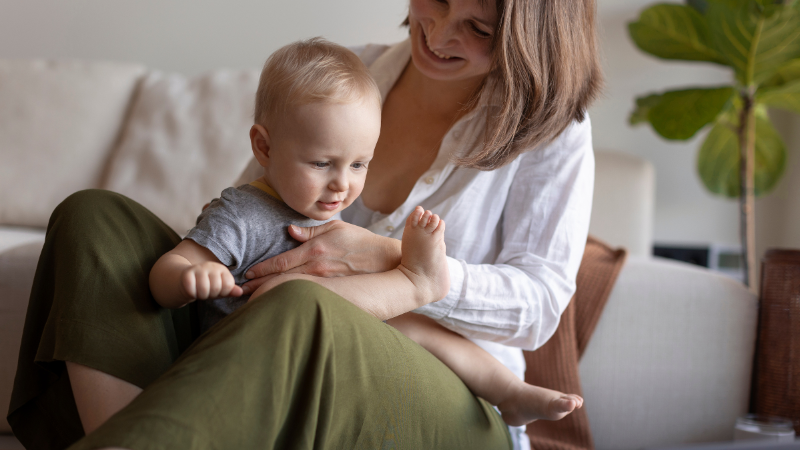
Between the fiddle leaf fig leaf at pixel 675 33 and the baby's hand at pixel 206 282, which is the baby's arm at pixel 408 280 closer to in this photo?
the baby's hand at pixel 206 282

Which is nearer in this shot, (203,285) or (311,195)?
(203,285)

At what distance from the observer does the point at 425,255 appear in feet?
2.60

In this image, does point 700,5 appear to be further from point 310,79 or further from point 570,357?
point 310,79

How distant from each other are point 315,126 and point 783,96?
1.74 m

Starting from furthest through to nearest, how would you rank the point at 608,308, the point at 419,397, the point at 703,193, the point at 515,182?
1. the point at 703,193
2. the point at 608,308
3. the point at 515,182
4. the point at 419,397

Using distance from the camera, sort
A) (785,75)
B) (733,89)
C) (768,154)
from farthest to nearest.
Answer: (768,154) < (785,75) < (733,89)

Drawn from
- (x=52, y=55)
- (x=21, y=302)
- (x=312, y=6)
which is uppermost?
(x=312, y=6)

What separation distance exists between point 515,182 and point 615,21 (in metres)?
1.53

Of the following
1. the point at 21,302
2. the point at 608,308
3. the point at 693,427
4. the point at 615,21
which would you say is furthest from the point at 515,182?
the point at 615,21

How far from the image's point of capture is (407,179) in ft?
3.53

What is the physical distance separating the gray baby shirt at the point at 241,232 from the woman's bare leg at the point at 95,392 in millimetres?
177

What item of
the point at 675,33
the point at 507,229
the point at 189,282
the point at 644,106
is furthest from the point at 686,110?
the point at 189,282

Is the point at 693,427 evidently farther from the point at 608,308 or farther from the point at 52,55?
the point at 52,55

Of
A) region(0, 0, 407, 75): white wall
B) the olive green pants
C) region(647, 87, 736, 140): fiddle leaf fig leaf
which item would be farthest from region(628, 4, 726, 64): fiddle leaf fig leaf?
the olive green pants
